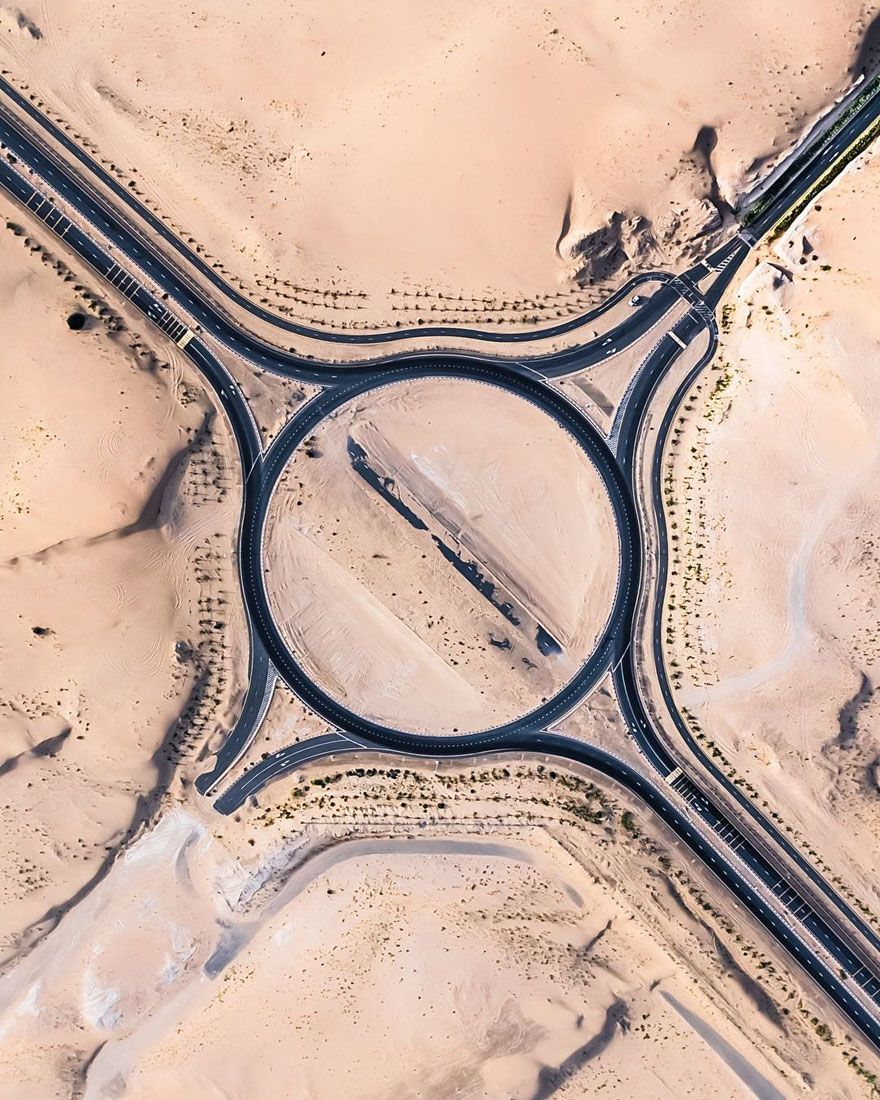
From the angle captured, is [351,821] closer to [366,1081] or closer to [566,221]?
[366,1081]

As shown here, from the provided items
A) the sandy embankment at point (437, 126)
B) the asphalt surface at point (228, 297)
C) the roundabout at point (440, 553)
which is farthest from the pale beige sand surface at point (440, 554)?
the sandy embankment at point (437, 126)

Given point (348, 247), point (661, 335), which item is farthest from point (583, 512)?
point (348, 247)

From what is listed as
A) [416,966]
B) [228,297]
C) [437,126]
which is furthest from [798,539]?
[228,297]

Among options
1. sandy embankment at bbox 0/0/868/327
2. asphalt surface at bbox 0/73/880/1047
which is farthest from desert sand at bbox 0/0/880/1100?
asphalt surface at bbox 0/73/880/1047

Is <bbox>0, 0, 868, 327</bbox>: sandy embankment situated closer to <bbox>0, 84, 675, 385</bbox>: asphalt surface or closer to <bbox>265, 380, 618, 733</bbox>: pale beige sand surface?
<bbox>0, 84, 675, 385</bbox>: asphalt surface

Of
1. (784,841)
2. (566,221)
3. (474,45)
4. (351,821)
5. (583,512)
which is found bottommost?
(784,841)

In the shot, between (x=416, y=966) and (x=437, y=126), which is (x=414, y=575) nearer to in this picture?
(x=416, y=966)
